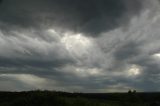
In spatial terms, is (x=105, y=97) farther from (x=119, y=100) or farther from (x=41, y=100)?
(x=41, y=100)

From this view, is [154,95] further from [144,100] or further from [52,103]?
[52,103]

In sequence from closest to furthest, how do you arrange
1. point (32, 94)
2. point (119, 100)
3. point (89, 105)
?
point (89, 105), point (32, 94), point (119, 100)

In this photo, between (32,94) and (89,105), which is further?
(32,94)

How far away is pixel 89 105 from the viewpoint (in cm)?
4166

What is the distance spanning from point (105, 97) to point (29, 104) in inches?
591

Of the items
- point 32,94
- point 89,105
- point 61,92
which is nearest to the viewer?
point 89,105

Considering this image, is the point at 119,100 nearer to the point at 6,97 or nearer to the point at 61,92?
the point at 61,92

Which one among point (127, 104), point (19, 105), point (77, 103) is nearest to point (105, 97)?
point (127, 104)

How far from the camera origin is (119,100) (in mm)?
49312

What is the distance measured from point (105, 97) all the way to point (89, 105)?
1189cm

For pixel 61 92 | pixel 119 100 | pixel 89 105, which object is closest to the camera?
pixel 89 105

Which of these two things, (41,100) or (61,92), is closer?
(41,100)

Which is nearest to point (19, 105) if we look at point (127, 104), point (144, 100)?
point (127, 104)

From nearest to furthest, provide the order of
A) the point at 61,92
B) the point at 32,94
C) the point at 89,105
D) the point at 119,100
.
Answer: the point at 89,105
the point at 32,94
the point at 119,100
the point at 61,92
